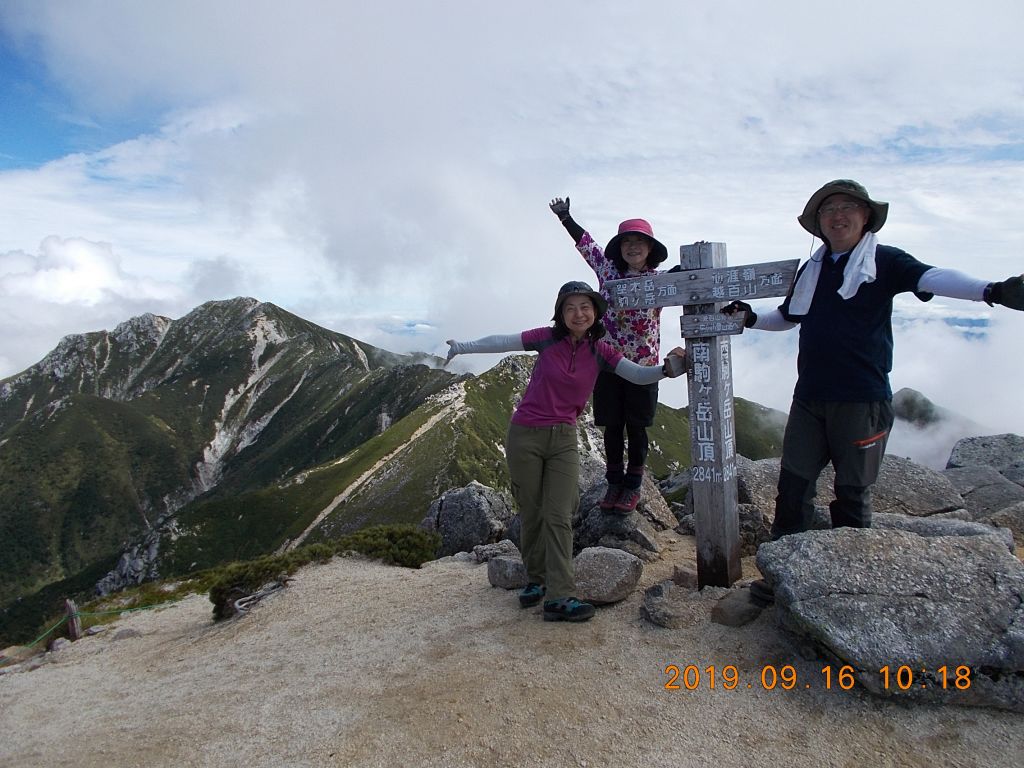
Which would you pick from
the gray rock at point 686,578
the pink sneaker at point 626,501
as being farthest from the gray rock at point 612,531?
the gray rock at point 686,578

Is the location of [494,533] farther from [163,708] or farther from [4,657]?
[4,657]

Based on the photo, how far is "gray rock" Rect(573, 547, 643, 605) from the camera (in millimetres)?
8109

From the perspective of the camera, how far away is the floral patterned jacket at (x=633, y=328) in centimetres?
879

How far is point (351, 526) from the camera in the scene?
93438 millimetres

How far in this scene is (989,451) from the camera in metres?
18.3

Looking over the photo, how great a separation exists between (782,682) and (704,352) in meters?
3.76

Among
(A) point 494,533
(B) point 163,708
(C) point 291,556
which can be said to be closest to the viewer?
(B) point 163,708

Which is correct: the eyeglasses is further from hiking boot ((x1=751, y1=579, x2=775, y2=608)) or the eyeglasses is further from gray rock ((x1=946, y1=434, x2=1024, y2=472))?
gray rock ((x1=946, y1=434, x2=1024, y2=472))

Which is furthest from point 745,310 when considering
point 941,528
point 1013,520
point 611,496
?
point 1013,520

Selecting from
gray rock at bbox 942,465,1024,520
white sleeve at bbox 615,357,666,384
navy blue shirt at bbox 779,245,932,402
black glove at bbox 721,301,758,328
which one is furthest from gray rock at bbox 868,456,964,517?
white sleeve at bbox 615,357,666,384

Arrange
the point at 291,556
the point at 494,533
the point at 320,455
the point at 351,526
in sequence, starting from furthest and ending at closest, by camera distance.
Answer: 1. the point at 320,455
2. the point at 351,526
3. the point at 494,533
4. the point at 291,556

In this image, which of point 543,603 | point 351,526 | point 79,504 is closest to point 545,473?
point 543,603

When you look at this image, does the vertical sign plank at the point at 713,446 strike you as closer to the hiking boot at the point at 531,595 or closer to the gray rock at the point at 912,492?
the hiking boot at the point at 531,595
